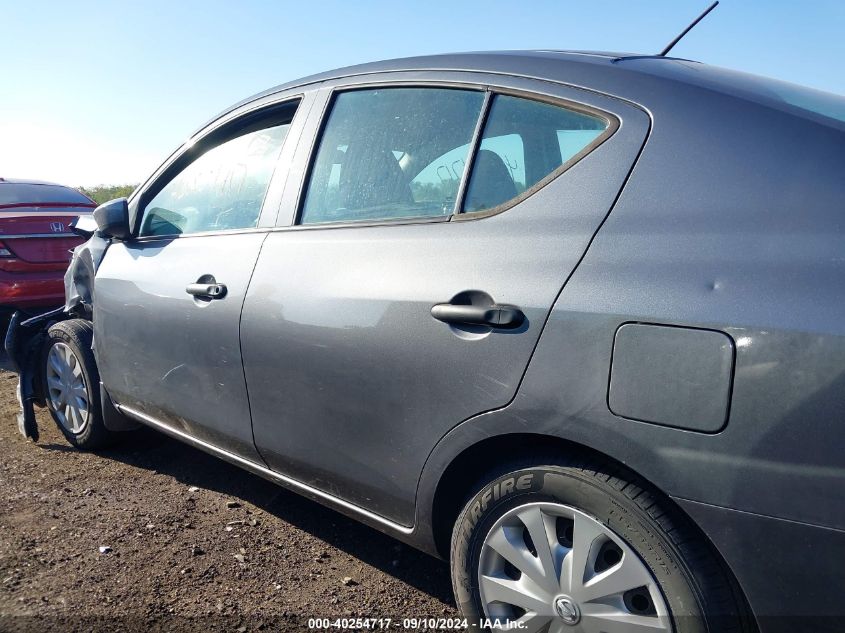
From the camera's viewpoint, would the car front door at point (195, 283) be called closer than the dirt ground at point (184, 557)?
No

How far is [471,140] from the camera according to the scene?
81.8 inches

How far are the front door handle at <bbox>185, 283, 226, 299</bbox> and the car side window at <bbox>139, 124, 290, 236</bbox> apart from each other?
0.90ft

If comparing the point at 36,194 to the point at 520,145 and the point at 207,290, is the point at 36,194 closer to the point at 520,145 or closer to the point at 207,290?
the point at 207,290

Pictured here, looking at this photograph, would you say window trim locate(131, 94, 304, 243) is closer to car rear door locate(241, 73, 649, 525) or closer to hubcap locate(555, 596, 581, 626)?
car rear door locate(241, 73, 649, 525)

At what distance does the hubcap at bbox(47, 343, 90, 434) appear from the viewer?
3.68 meters

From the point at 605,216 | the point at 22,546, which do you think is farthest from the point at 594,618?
the point at 22,546

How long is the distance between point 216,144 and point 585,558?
233cm

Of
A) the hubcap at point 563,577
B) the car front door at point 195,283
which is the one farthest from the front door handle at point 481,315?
the car front door at point 195,283

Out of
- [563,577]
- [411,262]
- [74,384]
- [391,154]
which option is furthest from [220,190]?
[563,577]

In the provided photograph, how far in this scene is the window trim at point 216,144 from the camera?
2.73 meters

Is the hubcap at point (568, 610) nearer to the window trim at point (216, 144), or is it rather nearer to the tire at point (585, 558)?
the tire at point (585, 558)

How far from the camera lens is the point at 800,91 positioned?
1949mm

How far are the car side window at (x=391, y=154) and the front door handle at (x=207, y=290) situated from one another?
1.34 ft

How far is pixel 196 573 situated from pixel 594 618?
5.14 feet
